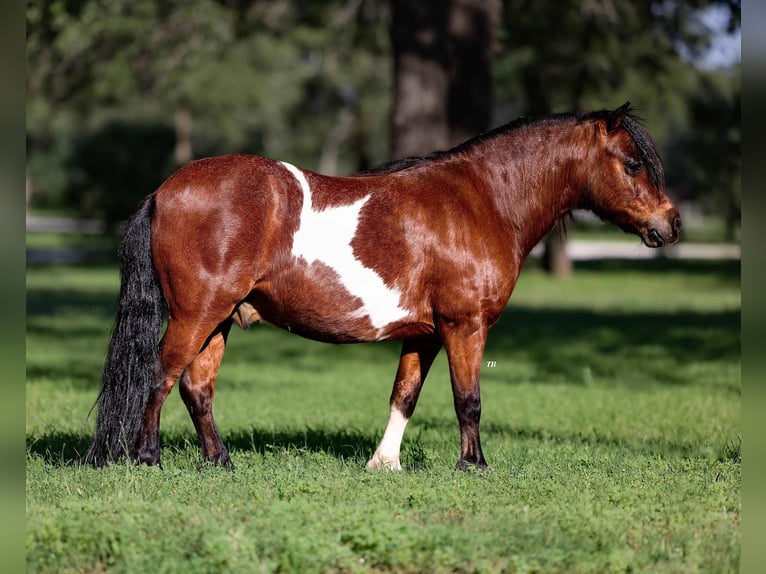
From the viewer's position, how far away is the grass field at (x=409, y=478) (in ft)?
16.7

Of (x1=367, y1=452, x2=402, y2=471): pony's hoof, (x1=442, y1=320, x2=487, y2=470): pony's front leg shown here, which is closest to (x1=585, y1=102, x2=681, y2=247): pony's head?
(x1=442, y1=320, x2=487, y2=470): pony's front leg

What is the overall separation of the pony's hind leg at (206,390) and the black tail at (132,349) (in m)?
0.32

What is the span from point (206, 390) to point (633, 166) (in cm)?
308

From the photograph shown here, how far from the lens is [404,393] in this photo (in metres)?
7.16

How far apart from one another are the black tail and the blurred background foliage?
4.36m

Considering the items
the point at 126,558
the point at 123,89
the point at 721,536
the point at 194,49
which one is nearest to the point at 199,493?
the point at 126,558

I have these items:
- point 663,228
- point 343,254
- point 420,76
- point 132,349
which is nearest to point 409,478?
point 343,254

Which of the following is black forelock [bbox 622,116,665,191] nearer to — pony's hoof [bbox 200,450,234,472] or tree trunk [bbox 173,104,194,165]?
pony's hoof [bbox 200,450,234,472]

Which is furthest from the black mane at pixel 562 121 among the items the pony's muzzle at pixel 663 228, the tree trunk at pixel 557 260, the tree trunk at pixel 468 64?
the tree trunk at pixel 557 260

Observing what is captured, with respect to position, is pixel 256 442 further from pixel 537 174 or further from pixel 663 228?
pixel 663 228

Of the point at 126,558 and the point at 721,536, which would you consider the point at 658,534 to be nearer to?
the point at 721,536

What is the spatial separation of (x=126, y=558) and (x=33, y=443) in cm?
335
